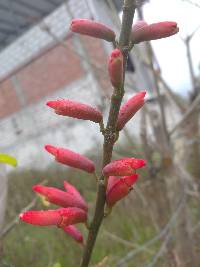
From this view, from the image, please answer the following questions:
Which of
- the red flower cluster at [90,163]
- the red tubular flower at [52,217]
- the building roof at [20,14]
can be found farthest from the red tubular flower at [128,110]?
the building roof at [20,14]

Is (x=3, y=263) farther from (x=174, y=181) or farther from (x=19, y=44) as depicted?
(x=19, y=44)

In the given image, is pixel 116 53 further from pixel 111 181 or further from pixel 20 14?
pixel 20 14

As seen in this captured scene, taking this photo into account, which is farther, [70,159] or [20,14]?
[20,14]

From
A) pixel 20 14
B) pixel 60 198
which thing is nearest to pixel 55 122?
pixel 20 14

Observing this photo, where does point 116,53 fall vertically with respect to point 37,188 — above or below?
above

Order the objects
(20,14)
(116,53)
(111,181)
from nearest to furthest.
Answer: (116,53)
(111,181)
(20,14)

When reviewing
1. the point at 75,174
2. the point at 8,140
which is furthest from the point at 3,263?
the point at 8,140

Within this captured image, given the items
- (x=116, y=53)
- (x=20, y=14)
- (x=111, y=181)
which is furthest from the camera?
(x=20, y=14)
